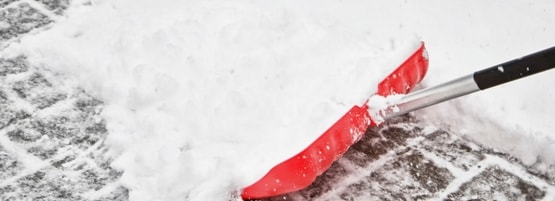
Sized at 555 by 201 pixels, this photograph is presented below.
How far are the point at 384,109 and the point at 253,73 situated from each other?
54 cm

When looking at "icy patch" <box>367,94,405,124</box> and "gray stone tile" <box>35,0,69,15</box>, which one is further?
"gray stone tile" <box>35,0,69,15</box>

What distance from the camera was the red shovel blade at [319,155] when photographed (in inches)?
88.3

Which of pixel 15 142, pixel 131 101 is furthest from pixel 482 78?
pixel 15 142

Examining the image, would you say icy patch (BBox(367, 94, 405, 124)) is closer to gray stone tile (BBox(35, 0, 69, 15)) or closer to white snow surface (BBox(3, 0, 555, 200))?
white snow surface (BBox(3, 0, 555, 200))

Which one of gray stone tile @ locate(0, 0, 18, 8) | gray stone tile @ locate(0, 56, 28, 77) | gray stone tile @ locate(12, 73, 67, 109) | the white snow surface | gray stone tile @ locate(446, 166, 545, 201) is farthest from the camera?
→ gray stone tile @ locate(0, 0, 18, 8)

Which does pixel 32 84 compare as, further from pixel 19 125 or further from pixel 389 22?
pixel 389 22

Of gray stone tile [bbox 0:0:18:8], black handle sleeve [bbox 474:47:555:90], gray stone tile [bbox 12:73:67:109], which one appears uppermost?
gray stone tile [bbox 0:0:18:8]

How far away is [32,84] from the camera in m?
2.92

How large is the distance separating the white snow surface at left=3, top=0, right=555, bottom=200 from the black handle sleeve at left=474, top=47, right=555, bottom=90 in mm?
406

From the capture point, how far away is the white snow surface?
2.43 meters

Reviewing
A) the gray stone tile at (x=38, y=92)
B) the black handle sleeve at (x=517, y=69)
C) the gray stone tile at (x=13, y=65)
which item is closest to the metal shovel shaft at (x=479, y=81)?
the black handle sleeve at (x=517, y=69)

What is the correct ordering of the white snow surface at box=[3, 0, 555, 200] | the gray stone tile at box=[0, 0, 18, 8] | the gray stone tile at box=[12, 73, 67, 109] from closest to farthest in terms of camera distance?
the white snow surface at box=[3, 0, 555, 200] < the gray stone tile at box=[12, 73, 67, 109] < the gray stone tile at box=[0, 0, 18, 8]


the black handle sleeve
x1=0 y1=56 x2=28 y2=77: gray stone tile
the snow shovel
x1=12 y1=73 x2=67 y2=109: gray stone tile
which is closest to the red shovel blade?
the snow shovel

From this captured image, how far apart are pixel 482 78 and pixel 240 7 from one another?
4.04 feet
